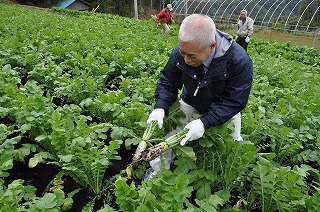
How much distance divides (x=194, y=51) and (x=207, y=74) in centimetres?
40

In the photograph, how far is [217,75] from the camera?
2.79 m

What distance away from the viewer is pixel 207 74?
282cm

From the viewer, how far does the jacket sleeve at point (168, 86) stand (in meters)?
3.12

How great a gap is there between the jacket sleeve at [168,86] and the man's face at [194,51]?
0.51 meters

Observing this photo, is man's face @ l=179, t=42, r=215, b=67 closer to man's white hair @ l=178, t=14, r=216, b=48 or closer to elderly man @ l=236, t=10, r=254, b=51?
man's white hair @ l=178, t=14, r=216, b=48

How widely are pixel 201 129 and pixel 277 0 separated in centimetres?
2028

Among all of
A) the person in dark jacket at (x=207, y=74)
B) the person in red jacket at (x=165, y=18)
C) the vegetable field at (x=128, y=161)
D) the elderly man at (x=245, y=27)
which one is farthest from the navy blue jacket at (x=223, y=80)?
the person in red jacket at (x=165, y=18)

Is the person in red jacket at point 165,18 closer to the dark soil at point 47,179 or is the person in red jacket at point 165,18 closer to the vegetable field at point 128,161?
the vegetable field at point 128,161

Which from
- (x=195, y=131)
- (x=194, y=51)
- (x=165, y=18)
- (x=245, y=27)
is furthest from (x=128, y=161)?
(x=165, y=18)

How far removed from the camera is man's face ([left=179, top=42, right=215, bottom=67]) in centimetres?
245

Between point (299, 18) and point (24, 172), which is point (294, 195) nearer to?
point (24, 172)

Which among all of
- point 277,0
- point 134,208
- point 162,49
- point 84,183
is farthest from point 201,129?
point 277,0

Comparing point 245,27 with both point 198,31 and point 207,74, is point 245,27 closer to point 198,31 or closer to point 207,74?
point 207,74

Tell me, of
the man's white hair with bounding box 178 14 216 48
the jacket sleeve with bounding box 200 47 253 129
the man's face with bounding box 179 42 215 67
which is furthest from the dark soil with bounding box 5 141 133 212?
the man's white hair with bounding box 178 14 216 48
